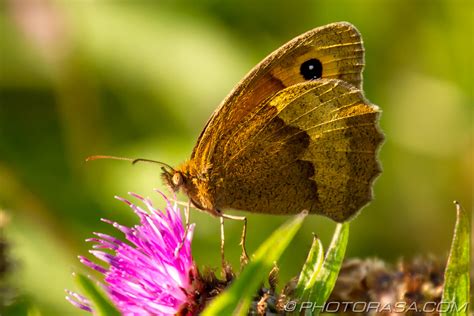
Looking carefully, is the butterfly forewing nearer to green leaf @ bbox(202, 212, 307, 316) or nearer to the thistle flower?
the thistle flower

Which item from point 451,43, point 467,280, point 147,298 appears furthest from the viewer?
point 451,43

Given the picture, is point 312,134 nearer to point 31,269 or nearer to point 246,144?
point 246,144

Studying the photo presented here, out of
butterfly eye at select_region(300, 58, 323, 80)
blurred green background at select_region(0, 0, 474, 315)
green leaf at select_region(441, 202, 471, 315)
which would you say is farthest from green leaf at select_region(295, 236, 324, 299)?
blurred green background at select_region(0, 0, 474, 315)

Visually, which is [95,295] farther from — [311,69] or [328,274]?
[311,69]

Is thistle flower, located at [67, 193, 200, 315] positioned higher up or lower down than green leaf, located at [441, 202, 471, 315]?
higher up

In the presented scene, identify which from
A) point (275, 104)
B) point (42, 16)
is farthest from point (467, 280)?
point (42, 16)

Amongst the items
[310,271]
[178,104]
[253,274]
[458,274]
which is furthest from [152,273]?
[178,104]
